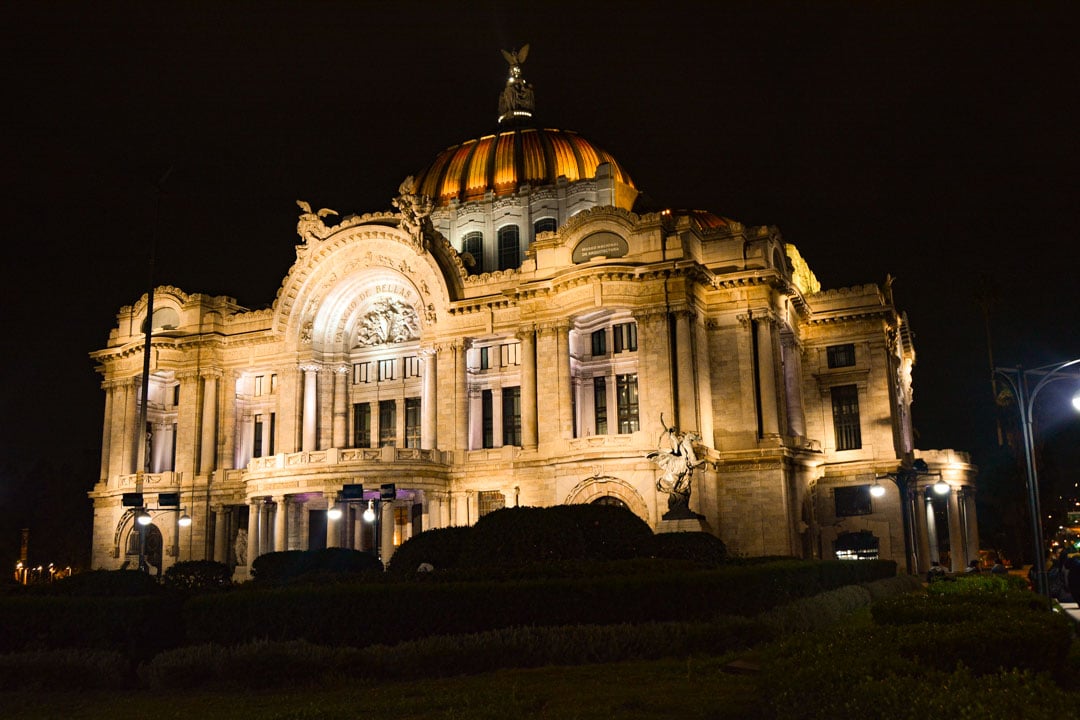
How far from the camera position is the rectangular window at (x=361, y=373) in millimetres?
56625

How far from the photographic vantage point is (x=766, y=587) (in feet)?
71.5

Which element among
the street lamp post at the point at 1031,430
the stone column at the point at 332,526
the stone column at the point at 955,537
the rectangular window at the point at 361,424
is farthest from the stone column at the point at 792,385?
the street lamp post at the point at 1031,430

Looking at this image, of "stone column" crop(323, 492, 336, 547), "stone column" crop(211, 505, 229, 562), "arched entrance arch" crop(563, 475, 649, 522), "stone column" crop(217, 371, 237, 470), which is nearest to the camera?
"arched entrance arch" crop(563, 475, 649, 522)

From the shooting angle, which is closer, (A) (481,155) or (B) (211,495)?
(B) (211,495)

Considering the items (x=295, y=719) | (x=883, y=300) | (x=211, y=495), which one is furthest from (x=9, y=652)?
(x=883, y=300)

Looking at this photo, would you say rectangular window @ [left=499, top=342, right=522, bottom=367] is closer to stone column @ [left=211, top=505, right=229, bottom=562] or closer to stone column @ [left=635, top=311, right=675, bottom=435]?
stone column @ [left=635, top=311, right=675, bottom=435]

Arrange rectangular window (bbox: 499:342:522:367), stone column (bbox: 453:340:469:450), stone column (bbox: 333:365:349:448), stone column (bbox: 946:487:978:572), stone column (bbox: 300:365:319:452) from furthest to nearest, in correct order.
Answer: stone column (bbox: 946:487:978:572) → stone column (bbox: 333:365:349:448) → stone column (bbox: 300:365:319:452) → rectangular window (bbox: 499:342:522:367) → stone column (bbox: 453:340:469:450)

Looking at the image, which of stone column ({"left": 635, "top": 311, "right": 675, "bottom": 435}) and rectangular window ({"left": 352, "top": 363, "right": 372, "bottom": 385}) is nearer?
stone column ({"left": 635, "top": 311, "right": 675, "bottom": 435})

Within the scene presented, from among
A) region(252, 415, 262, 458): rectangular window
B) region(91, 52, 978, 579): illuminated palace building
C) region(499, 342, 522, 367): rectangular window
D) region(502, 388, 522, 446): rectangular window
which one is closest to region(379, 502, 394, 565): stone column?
region(91, 52, 978, 579): illuminated palace building

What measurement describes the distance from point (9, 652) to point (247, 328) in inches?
1610

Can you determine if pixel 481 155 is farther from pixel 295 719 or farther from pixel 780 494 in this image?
pixel 295 719

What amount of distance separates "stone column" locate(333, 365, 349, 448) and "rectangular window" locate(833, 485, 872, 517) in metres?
26.8

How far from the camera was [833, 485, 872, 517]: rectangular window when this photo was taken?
52.6 meters

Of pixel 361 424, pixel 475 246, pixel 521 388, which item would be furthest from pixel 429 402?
pixel 475 246
